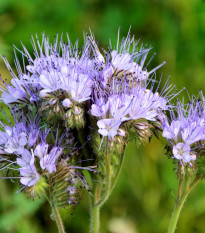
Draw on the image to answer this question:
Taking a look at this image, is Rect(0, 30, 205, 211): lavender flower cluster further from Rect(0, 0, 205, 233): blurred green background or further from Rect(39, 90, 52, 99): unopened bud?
Rect(0, 0, 205, 233): blurred green background

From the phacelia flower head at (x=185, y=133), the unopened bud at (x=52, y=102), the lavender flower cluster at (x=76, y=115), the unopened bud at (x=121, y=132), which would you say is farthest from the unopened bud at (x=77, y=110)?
the phacelia flower head at (x=185, y=133)

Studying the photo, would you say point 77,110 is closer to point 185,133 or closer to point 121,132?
point 121,132

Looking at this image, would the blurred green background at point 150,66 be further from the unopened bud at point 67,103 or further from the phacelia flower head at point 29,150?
the unopened bud at point 67,103

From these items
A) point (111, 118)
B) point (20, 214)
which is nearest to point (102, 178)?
point (111, 118)

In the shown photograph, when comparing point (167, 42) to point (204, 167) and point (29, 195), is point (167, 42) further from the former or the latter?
point (29, 195)

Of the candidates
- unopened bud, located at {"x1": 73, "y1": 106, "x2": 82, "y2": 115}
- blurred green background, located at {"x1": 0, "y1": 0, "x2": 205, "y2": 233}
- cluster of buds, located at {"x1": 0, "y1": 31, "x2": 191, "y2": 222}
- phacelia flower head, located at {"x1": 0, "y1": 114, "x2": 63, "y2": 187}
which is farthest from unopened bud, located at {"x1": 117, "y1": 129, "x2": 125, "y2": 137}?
blurred green background, located at {"x1": 0, "y1": 0, "x2": 205, "y2": 233}

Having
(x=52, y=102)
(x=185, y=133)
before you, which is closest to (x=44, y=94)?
(x=52, y=102)
